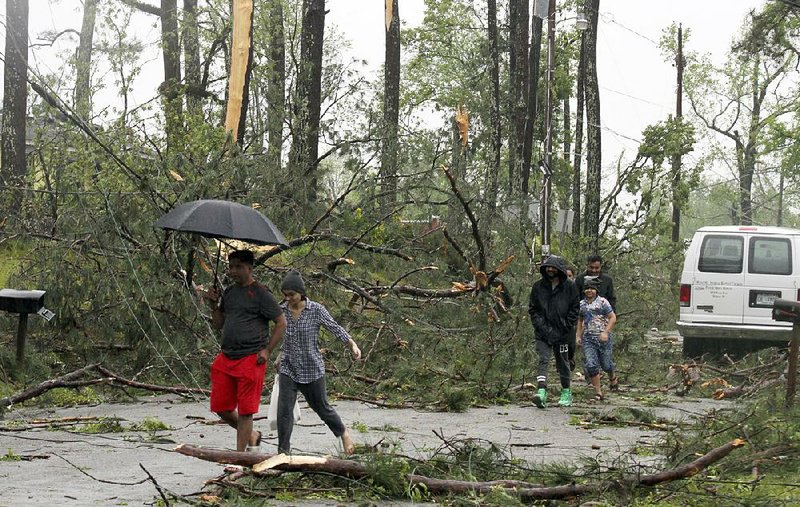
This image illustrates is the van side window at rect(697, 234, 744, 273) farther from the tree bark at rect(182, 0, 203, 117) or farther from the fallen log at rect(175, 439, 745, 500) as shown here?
the tree bark at rect(182, 0, 203, 117)

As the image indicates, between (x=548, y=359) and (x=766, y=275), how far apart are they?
19.8ft

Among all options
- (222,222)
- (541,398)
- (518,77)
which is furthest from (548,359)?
(518,77)

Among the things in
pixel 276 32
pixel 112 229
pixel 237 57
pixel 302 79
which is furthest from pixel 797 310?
pixel 276 32

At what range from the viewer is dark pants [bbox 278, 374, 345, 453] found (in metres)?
9.13

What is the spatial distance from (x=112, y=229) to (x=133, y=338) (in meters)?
1.35

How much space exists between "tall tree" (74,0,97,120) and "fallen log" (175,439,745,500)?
66.7 feet

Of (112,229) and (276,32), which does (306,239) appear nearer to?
(112,229)

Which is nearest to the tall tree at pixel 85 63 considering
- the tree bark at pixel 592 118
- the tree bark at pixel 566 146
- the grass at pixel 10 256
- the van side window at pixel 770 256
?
the grass at pixel 10 256

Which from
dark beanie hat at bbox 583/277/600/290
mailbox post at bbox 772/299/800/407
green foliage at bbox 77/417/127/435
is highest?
dark beanie hat at bbox 583/277/600/290

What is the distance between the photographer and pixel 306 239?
16.2 metres

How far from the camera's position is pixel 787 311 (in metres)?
11.5

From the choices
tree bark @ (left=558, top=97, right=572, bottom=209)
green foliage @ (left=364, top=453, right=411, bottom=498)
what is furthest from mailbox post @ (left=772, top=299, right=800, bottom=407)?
tree bark @ (left=558, top=97, right=572, bottom=209)

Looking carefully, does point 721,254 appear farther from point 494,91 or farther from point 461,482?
point 494,91

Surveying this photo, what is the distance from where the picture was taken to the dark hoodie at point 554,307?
1385 centimetres
